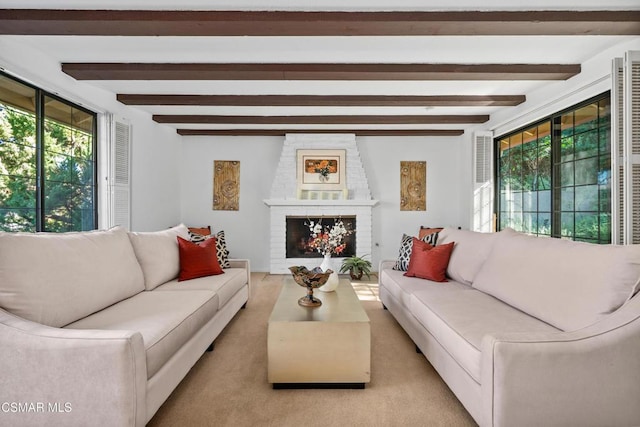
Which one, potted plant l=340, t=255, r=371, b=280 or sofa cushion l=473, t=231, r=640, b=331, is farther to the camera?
potted plant l=340, t=255, r=371, b=280

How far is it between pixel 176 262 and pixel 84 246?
1011 millimetres

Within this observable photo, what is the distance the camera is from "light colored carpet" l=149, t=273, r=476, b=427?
5.71ft

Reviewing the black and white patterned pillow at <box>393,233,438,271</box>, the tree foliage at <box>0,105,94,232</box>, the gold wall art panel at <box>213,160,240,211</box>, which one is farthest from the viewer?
the gold wall art panel at <box>213,160,240,211</box>

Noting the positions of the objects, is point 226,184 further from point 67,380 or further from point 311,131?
point 67,380

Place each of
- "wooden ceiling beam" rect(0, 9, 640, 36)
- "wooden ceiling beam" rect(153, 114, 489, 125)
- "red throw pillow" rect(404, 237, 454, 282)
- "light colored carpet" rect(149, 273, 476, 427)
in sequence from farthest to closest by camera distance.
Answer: "wooden ceiling beam" rect(153, 114, 489, 125) → "red throw pillow" rect(404, 237, 454, 282) → "wooden ceiling beam" rect(0, 9, 640, 36) → "light colored carpet" rect(149, 273, 476, 427)

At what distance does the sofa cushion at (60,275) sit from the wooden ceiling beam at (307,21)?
57.3 inches

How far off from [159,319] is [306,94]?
9.72 ft

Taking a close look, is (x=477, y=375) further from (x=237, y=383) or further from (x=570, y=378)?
(x=237, y=383)

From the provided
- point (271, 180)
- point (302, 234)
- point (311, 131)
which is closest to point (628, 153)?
point (311, 131)

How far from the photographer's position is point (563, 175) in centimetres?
356

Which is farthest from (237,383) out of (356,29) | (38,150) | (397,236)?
(397,236)

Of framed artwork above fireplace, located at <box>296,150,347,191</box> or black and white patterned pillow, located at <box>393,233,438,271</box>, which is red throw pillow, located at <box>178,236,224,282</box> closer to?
black and white patterned pillow, located at <box>393,233,438,271</box>

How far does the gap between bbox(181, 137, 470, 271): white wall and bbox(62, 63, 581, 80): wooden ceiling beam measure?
2.61 meters

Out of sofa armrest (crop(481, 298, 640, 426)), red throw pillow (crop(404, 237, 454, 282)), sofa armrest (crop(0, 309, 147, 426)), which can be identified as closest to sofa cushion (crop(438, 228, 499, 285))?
red throw pillow (crop(404, 237, 454, 282))
